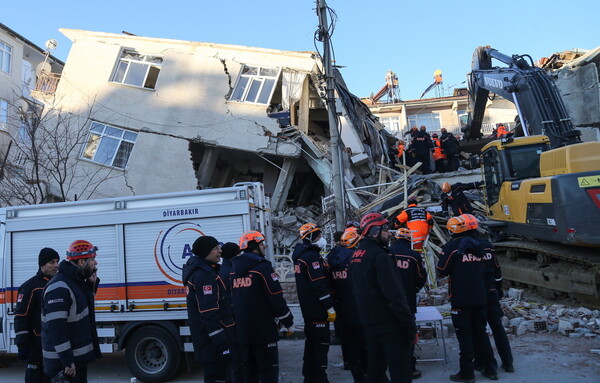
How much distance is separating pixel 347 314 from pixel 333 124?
568 centimetres

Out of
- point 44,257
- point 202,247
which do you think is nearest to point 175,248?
point 202,247

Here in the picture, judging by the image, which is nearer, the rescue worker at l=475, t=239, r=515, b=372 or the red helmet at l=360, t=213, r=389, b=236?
the red helmet at l=360, t=213, r=389, b=236

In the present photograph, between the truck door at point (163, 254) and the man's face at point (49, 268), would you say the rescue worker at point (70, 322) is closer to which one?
the man's face at point (49, 268)

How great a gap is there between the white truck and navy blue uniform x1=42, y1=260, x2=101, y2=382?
199 cm

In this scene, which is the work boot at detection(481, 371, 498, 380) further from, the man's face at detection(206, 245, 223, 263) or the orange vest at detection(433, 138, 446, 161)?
the orange vest at detection(433, 138, 446, 161)

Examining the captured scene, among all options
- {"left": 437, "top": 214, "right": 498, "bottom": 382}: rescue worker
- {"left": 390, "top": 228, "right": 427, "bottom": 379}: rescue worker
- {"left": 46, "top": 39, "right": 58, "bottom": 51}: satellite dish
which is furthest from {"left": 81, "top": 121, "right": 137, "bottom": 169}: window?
{"left": 437, "top": 214, "right": 498, "bottom": 382}: rescue worker

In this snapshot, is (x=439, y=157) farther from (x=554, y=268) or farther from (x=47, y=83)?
(x=47, y=83)

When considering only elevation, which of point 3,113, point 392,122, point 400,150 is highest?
point 392,122

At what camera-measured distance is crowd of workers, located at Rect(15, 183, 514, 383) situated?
4.36 m

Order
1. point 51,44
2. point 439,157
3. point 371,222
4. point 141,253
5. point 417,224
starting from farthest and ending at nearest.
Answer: point 51,44 < point 439,157 < point 417,224 < point 141,253 < point 371,222

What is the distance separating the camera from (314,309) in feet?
18.9

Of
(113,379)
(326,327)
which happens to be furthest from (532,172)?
(113,379)

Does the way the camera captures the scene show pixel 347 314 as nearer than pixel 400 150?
Yes

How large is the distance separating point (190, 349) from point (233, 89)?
1210 centimetres
